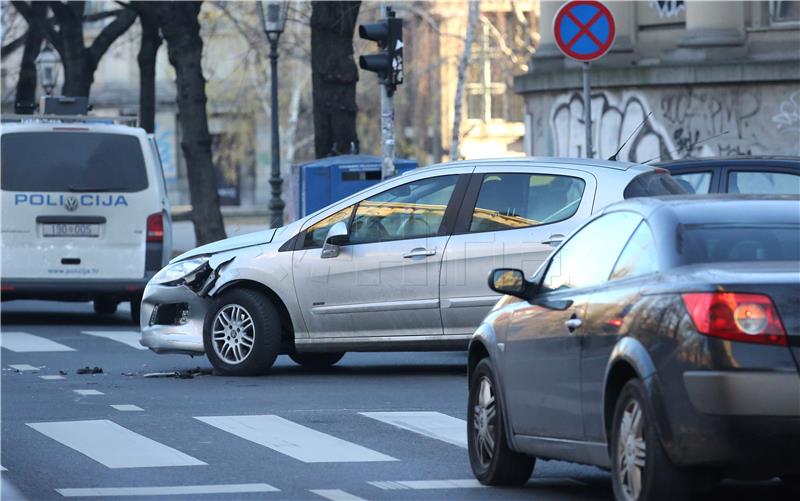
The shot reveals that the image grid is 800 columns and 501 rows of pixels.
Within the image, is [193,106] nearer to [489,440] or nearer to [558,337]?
[489,440]

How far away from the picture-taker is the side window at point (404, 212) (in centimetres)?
1281

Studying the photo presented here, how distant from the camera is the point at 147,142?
18812 millimetres

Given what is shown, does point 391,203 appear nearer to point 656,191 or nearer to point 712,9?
point 656,191

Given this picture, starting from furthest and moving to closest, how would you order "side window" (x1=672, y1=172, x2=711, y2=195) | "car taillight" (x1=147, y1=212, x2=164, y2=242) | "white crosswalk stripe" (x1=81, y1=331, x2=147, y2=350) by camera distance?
"car taillight" (x1=147, y1=212, x2=164, y2=242) → "white crosswalk stripe" (x1=81, y1=331, x2=147, y2=350) → "side window" (x1=672, y1=172, x2=711, y2=195)

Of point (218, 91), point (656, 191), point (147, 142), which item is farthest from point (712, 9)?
point (218, 91)

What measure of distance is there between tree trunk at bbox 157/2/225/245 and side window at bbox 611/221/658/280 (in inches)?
791

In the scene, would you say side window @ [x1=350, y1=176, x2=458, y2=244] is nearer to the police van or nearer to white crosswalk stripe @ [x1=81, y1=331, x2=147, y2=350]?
white crosswalk stripe @ [x1=81, y1=331, x2=147, y2=350]

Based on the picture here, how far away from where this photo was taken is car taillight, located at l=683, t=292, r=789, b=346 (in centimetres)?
608

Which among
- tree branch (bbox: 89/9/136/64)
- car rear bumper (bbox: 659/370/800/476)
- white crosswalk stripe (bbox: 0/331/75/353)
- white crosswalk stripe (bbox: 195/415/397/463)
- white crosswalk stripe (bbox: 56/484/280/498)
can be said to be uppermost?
tree branch (bbox: 89/9/136/64)

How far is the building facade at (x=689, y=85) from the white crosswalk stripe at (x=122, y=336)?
882cm

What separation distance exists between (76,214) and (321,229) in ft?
20.3

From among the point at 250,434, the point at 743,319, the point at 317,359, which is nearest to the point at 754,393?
the point at 743,319

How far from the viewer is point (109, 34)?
37906 mm

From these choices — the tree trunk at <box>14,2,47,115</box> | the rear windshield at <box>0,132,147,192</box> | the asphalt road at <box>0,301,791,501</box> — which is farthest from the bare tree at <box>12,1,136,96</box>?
the asphalt road at <box>0,301,791,501</box>
